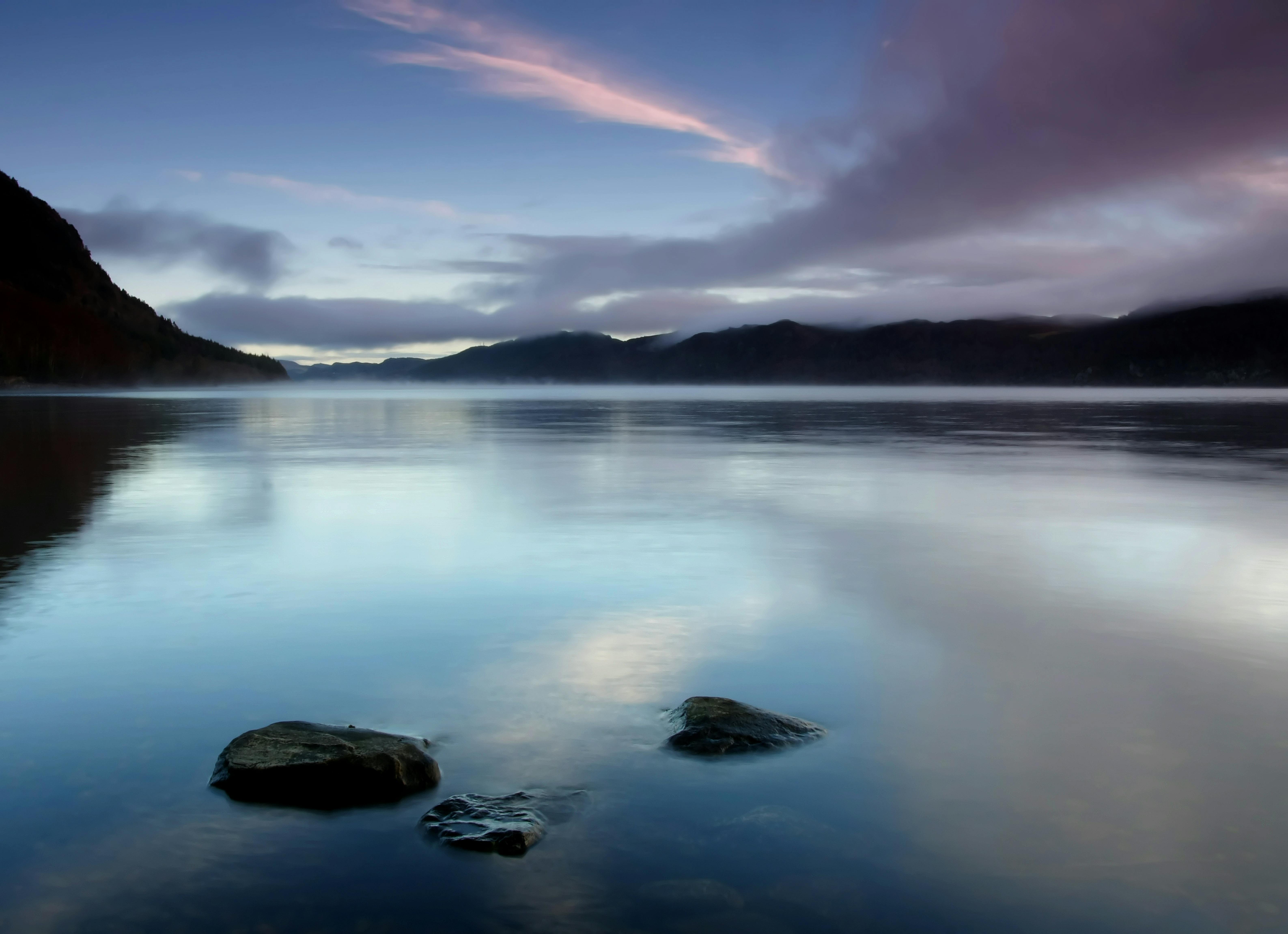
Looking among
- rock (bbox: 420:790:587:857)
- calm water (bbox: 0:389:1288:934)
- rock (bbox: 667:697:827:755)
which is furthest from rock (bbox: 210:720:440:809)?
rock (bbox: 667:697:827:755)

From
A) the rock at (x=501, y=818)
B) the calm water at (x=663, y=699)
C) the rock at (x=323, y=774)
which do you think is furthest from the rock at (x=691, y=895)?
the rock at (x=323, y=774)

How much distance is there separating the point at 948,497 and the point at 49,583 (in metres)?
16.0

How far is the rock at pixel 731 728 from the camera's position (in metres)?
6.83

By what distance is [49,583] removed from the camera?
11875mm

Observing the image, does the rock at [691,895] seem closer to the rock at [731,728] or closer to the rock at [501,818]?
the rock at [501,818]

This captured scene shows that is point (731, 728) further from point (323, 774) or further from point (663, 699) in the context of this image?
point (323, 774)

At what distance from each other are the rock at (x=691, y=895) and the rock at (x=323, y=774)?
1792 mm

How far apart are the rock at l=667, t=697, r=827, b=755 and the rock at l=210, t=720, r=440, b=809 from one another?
1.76 meters

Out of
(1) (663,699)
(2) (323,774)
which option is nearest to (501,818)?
(2) (323,774)

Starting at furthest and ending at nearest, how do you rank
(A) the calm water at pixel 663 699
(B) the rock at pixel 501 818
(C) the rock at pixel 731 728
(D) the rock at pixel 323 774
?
(C) the rock at pixel 731 728 < (D) the rock at pixel 323 774 < (B) the rock at pixel 501 818 < (A) the calm water at pixel 663 699

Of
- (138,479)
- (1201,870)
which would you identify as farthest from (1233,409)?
(1201,870)

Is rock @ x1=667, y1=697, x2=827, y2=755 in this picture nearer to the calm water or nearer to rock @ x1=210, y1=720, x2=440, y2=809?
the calm water

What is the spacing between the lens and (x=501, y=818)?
Answer: 18.7 ft

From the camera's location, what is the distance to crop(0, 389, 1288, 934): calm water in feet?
16.7
